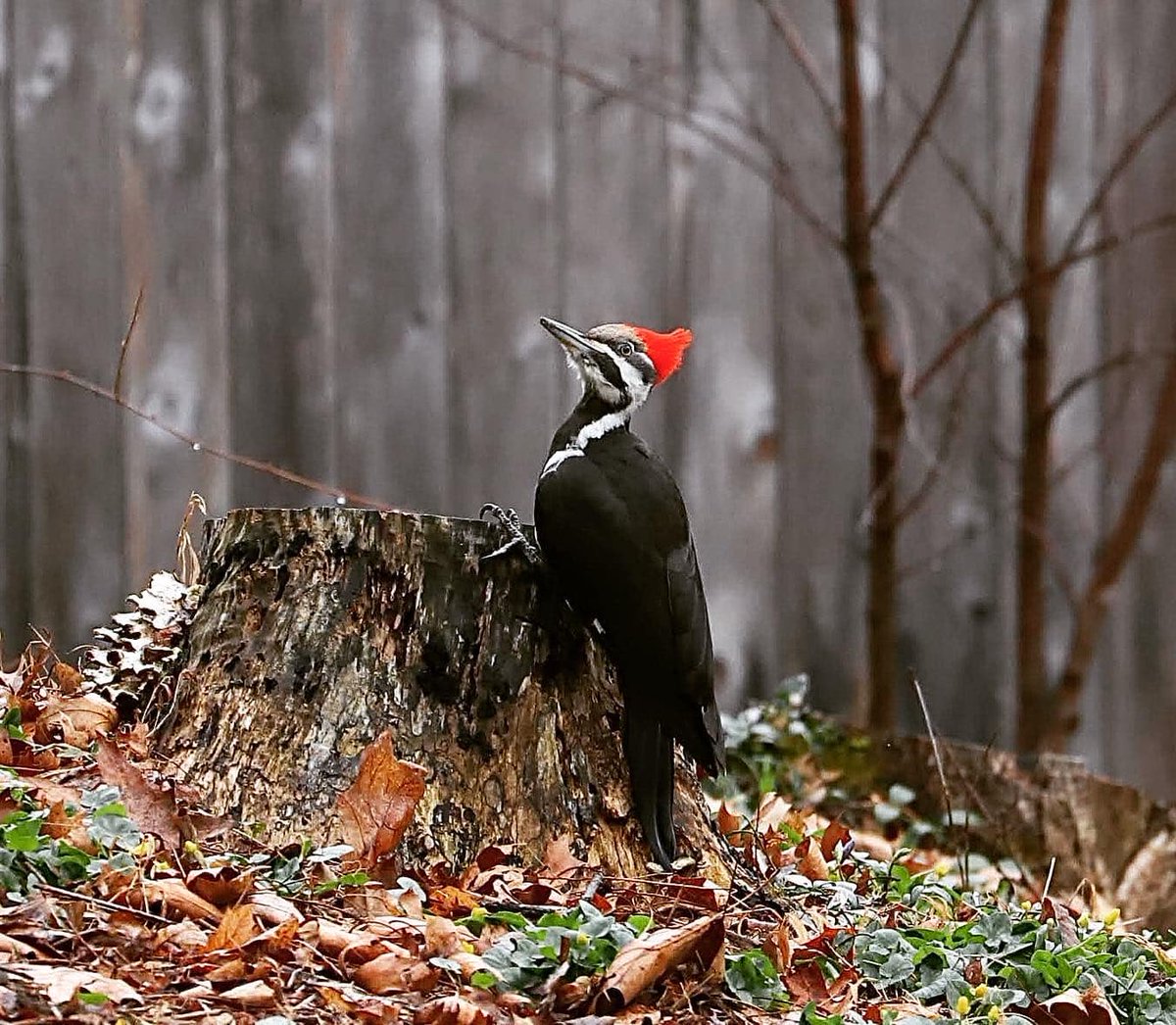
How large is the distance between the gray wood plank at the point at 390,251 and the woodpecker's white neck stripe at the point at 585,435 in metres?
1.34

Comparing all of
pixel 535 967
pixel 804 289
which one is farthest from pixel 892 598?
pixel 535 967

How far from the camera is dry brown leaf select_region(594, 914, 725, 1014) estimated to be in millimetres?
2139

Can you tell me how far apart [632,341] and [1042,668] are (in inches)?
72.6

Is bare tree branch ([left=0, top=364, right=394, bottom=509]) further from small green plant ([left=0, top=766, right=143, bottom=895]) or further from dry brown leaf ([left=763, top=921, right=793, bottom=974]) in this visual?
dry brown leaf ([left=763, top=921, right=793, bottom=974])

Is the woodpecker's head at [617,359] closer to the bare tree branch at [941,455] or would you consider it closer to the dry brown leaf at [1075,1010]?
the bare tree branch at [941,455]

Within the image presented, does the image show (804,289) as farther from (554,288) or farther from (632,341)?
(632,341)

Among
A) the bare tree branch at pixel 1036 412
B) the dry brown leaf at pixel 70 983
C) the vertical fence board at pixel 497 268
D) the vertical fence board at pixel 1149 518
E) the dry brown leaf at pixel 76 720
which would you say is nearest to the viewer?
the dry brown leaf at pixel 70 983

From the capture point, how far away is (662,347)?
3.38m

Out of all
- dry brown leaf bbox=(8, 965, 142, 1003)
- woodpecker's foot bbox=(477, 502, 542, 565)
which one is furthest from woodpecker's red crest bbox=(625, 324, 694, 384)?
dry brown leaf bbox=(8, 965, 142, 1003)

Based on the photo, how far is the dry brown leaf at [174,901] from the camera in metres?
2.21

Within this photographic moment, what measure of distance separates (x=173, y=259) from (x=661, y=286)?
4.59ft

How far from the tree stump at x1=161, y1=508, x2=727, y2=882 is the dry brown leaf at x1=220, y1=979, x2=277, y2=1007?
666mm

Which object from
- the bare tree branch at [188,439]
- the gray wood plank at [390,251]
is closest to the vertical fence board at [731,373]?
the gray wood plank at [390,251]

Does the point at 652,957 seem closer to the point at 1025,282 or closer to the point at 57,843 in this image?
the point at 57,843
